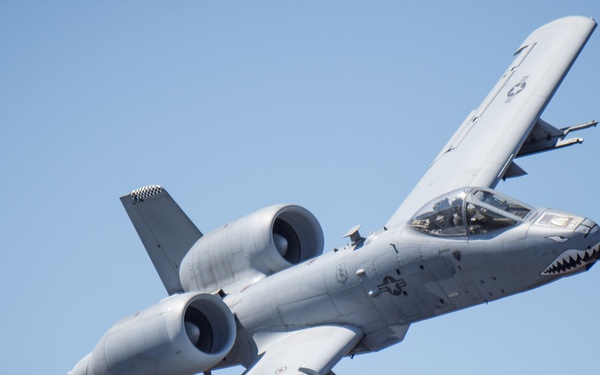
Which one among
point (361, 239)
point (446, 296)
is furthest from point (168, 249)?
point (446, 296)

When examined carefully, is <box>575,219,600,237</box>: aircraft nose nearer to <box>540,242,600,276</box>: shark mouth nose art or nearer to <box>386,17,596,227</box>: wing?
<box>540,242,600,276</box>: shark mouth nose art

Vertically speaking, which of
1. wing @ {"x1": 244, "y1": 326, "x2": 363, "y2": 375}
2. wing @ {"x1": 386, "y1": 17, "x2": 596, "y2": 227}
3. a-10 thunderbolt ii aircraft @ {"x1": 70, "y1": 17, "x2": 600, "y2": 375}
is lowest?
wing @ {"x1": 244, "y1": 326, "x2": 363, "y2": 375}

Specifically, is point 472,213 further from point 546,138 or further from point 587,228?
point 546,138

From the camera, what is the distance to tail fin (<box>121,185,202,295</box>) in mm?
37656

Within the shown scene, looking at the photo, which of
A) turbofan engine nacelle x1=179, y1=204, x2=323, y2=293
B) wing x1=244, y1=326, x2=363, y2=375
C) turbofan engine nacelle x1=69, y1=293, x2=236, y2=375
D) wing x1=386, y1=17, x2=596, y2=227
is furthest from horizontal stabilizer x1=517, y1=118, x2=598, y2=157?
turbofan engine nacelle x1=69, y1=293, x2=236, y2=375

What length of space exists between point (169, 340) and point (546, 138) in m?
13.4

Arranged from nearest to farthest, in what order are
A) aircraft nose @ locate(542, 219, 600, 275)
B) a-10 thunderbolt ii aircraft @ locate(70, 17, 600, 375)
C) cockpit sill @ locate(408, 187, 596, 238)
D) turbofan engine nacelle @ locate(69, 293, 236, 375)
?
aircraft nose @ locate(542, 219, 600, 275)
cockpit sill @ locate(408, 187, 596, 238)
a-10 thunderbolt ii aircraft @ locate(70, 17, 600, 375)
turbofan engine nacelle @ locate(69, 293, 236, 375)

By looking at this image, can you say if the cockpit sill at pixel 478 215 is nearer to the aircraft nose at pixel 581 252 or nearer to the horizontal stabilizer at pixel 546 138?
the aircraft nose at pixel 581 252

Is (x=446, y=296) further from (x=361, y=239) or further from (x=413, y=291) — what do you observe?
(x=361, y=239)

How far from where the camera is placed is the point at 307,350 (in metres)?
30.9

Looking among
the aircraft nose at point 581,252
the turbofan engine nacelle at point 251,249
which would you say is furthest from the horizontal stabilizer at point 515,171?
the aircraft nose at point 581,252

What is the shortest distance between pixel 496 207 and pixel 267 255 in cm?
775

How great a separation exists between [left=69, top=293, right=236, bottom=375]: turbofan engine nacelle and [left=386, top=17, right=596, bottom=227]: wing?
207 inches

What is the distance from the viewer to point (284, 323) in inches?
1284
